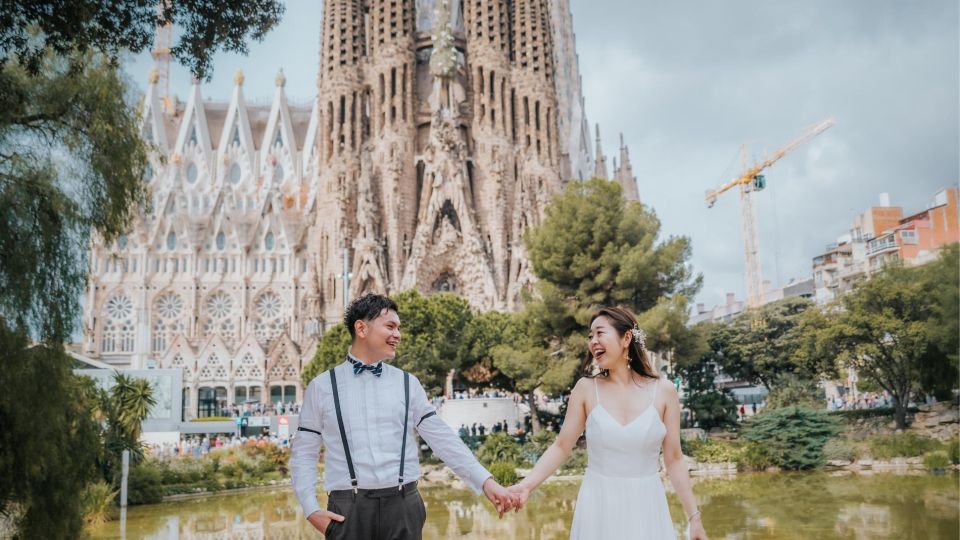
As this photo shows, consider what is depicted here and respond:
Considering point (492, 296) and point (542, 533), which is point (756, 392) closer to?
point (492, 296)

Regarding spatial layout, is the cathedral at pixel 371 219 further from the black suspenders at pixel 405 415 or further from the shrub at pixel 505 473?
the black suspenders at pixel 405 415

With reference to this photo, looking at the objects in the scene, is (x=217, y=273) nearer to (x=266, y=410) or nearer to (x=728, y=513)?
(x=266, y=410)

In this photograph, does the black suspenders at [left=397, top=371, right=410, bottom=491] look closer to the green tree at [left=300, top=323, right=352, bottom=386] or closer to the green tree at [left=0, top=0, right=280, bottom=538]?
the green tree at [left=0, top=0, right=280, bottom=538]

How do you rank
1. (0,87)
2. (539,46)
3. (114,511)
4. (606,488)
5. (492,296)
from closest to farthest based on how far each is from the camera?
(606,488), (0,87), (114,511), (492,296), (539,46)

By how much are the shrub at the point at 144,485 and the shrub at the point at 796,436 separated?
579 inches

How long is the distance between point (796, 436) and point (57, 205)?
732 inches

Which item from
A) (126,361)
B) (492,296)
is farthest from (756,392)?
(126,361)

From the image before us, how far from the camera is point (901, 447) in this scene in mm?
20922

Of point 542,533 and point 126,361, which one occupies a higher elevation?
point 126,361

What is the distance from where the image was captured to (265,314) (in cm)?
6025

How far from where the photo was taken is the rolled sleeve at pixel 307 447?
13.3 feet

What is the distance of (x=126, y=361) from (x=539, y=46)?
35.1 metres

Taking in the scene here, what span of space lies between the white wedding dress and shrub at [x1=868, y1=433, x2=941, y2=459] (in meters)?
19.4

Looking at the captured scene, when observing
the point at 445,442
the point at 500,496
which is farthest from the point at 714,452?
the point at 445,442
